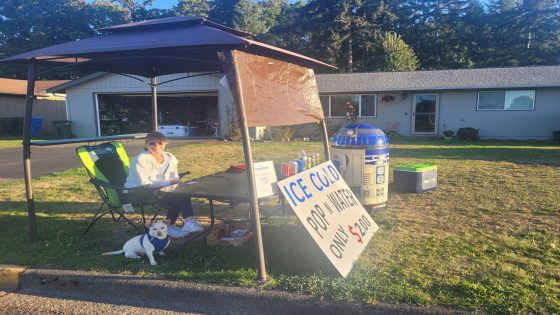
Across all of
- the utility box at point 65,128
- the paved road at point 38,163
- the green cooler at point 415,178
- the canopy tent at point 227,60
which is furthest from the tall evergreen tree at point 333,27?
the canopy tent at point 227,60

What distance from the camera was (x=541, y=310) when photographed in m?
2.96

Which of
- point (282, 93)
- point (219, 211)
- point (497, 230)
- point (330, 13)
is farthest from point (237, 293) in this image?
point (330, 13)

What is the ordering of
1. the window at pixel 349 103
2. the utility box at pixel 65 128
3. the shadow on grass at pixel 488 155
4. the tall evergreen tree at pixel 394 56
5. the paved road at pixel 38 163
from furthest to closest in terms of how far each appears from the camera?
the tall evergreen tree at pixel 394 56 → the utility box at pixel 65 128 → the window at pixel 349 103 → the shadow on grass at pixel 488 155 → the paved road at pixel 38 163

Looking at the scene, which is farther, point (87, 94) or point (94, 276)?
point (87, 94)

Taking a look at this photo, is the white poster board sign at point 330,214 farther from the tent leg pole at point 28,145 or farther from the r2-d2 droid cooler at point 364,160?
the tent leg pole at point 28,145

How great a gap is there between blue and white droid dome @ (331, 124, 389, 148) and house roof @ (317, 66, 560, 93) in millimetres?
14399

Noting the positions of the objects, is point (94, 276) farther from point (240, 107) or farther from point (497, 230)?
point (497, 230)

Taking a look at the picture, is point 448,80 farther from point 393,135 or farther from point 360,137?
point 360,137

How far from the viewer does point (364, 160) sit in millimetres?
5430

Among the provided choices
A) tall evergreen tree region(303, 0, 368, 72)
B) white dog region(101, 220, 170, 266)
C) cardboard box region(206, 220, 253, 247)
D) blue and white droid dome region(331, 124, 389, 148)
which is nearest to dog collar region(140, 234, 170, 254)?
white dog region(101, 220, 170, 266)

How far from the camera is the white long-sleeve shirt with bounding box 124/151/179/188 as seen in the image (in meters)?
4.69

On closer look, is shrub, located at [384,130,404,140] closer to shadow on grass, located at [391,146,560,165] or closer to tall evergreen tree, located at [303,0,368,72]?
shadow on grass, located at [391,146,560,165]

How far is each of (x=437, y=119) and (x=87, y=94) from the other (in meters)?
18.3

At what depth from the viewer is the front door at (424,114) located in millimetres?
19500
